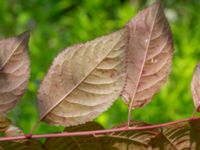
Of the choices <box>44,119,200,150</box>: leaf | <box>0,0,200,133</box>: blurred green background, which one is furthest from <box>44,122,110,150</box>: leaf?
<box>0,0,200,133</box>: blurred green background

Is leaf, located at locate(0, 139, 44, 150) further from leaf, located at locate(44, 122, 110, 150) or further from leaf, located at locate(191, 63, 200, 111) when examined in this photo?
leaf, located at locate(191, 63, 200, 111)

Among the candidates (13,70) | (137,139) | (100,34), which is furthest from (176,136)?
(100,34)

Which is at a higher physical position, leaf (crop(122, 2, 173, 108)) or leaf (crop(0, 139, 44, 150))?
leaf (crop(122, 2, 173, 108))

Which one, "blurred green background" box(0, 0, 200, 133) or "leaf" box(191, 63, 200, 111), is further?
"blurred green background" box(0, 0, 200, 133)

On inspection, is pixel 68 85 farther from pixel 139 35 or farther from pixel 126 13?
pixel 126 13

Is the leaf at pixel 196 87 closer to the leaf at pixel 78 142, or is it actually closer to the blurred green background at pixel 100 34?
the leaf at pixel 78 142

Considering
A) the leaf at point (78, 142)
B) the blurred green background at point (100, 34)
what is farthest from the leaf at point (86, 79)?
the blurred green background at point (100, 34)

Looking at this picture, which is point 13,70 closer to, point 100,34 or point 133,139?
point 133,139

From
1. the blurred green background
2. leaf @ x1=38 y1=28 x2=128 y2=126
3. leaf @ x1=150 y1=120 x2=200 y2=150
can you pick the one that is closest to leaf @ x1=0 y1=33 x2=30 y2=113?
leaf @ x1=38 y1=28 x2=128 y2=126

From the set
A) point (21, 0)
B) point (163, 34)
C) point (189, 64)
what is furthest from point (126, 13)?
point (163, 34)
